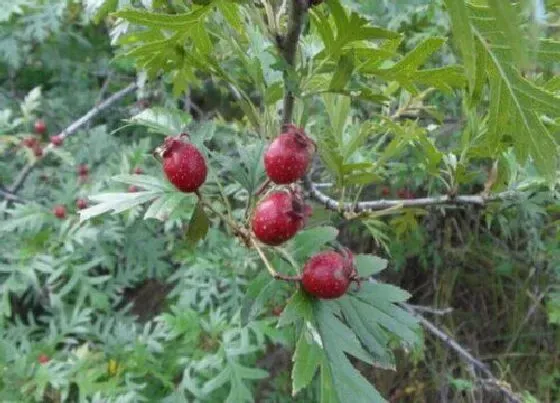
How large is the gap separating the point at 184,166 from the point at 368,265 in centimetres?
26

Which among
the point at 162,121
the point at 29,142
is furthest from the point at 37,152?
the point at 162,121

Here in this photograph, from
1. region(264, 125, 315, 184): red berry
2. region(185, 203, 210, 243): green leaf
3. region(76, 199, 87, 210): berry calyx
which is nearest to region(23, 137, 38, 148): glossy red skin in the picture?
region(76, 199, 87, 210): berry calyx

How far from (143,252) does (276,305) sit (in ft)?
1.39

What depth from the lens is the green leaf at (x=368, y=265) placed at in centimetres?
86

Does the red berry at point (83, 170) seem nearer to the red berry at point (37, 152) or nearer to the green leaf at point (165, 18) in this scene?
the red berry at point (37, 152)

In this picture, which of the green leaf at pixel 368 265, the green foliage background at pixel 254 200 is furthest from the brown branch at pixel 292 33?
the green leaf at pixel 368 265

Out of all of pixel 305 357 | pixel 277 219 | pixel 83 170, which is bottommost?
pixel 83 170

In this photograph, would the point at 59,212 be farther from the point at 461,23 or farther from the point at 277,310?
the point at 461,23

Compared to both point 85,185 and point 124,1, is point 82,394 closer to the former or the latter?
point 85,185

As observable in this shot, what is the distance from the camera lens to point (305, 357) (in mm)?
779

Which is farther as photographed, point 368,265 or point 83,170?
point 83,170

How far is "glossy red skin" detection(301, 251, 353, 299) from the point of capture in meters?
0.76

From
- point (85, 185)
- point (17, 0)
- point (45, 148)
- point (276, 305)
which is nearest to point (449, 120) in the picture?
A: point (276, 305)

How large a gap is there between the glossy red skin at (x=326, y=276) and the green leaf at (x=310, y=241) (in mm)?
56
